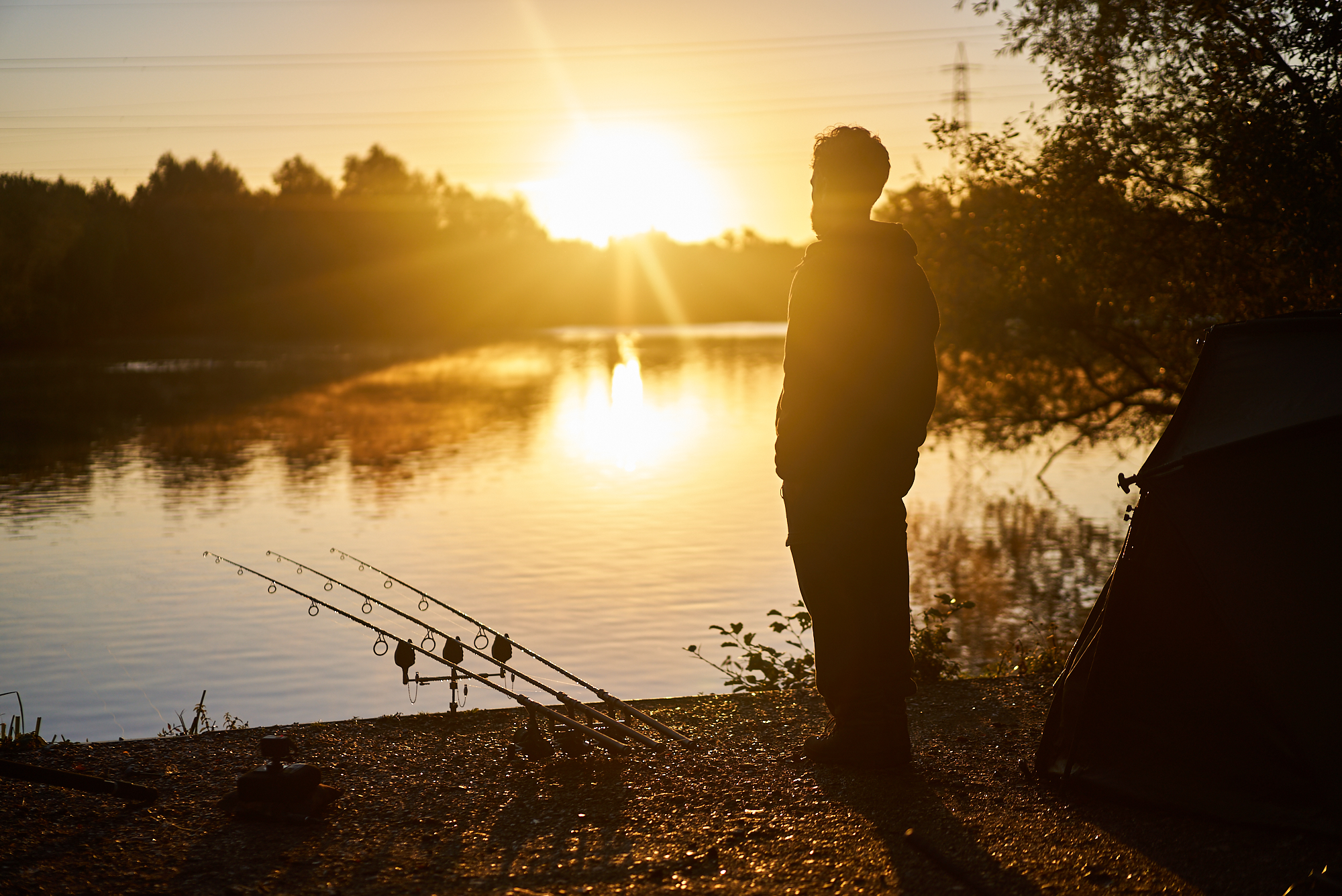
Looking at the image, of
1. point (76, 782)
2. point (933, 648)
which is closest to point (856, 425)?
point (933, 648)

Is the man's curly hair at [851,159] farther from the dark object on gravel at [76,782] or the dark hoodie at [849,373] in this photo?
Result: the dark object on gravel at [76,782]

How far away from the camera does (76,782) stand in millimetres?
4738

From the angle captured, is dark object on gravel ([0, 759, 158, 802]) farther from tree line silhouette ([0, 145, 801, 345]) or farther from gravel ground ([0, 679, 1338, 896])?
tree line silhouette ([0, 145, 801, 345])

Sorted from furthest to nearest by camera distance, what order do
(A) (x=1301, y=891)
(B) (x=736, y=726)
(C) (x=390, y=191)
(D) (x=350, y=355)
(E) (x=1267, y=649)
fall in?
(C) (x=390, y=191) → (D) (x=350, y=355) → (B) (x=736, y=726) → (E) (x=1267, y=649) → (A) (x=1301, y=891)

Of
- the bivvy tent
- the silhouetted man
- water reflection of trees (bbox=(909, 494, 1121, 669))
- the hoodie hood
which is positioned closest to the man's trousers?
the silhouetted man

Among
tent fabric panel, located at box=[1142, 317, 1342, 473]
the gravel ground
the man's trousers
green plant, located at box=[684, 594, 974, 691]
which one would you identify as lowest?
green plant, located at box=[684, 594, 974, 691]

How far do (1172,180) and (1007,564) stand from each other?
7556 mm

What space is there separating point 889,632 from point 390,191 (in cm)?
9719

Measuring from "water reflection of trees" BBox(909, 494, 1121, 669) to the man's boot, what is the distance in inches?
274

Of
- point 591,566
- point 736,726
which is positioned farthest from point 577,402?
point 736,726

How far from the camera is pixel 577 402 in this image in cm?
4738

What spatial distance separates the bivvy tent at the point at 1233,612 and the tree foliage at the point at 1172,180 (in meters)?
6.19

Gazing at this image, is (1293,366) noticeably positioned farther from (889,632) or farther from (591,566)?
(591,566)

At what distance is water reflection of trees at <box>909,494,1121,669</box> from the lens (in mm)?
14672
